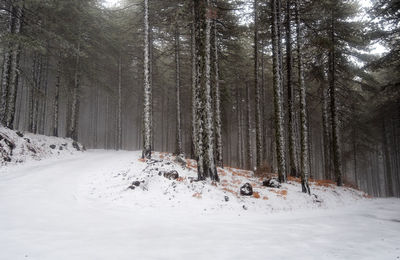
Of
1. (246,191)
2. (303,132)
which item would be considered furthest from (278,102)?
(246,191)

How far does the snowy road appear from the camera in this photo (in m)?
3.75

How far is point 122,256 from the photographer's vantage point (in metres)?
3.58

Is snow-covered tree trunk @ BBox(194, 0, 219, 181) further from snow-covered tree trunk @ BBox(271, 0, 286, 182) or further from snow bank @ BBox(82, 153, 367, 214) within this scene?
snow-covered tree trunk @ BBox(271, 0, 286, 182)

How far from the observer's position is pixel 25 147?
13.5 meters

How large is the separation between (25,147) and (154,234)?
12999 mm

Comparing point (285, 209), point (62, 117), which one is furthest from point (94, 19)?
point (62, 117)

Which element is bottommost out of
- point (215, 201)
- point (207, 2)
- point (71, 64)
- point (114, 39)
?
point (215, 201)

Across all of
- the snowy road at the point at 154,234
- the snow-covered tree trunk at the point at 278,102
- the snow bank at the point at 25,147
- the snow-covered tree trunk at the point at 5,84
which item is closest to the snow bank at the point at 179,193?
the snowy road at the point at 154,234

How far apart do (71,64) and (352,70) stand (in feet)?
85.3

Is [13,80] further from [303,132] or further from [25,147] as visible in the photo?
[303,132]

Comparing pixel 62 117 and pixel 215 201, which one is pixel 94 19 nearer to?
pixel 215 201

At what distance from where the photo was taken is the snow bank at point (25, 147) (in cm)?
1196

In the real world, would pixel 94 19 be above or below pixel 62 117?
above

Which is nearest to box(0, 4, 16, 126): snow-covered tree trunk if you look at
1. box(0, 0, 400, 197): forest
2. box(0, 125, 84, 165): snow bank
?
box(0, 0, 400, 197): forest
